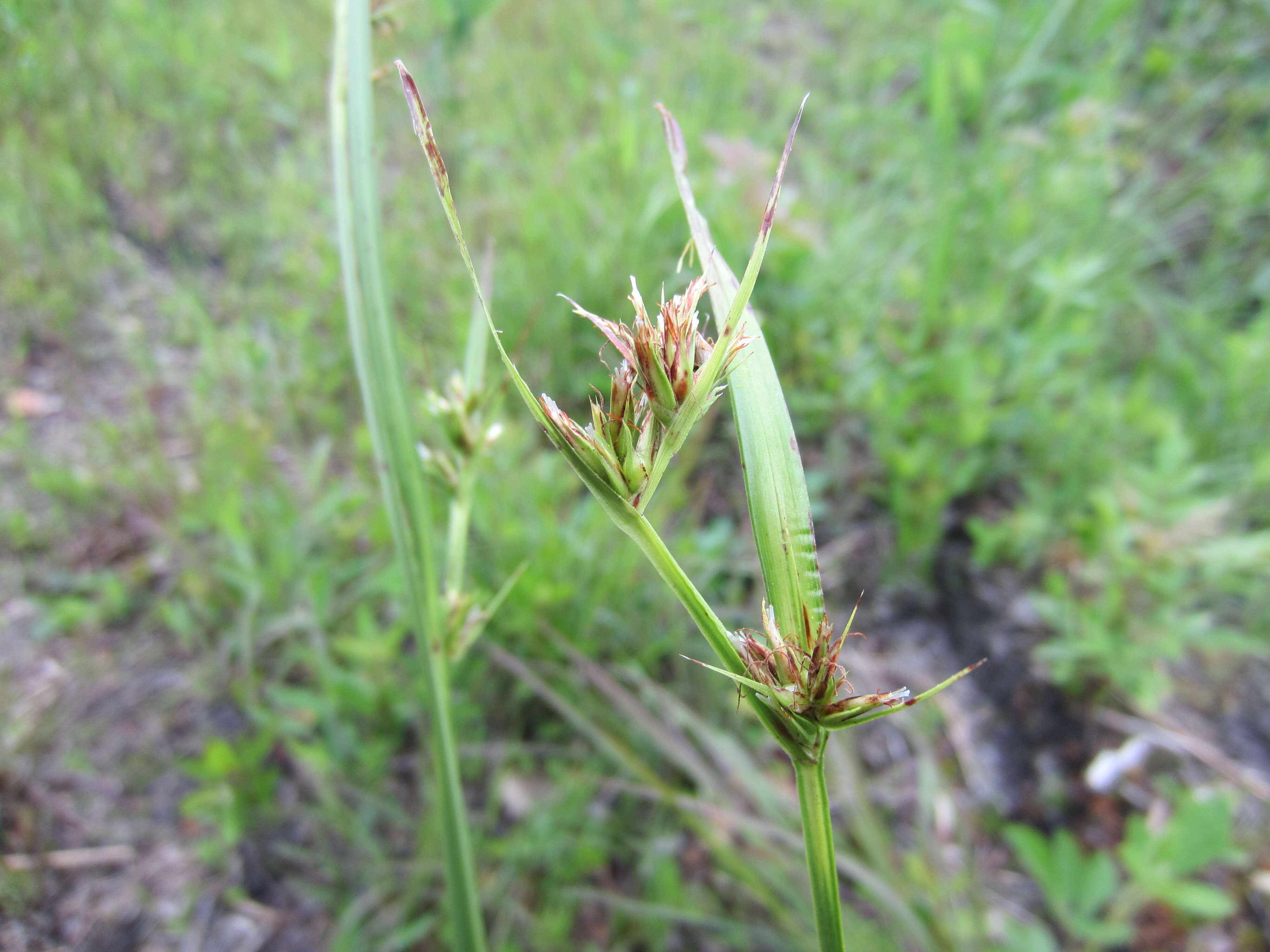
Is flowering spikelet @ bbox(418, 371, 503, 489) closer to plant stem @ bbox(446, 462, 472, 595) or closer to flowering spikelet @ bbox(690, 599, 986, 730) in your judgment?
plant stem @ bbox(446, 462, 472, 595)

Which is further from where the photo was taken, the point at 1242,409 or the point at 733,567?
the point at 1242,409

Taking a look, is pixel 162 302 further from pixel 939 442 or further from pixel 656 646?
pixel 939 442

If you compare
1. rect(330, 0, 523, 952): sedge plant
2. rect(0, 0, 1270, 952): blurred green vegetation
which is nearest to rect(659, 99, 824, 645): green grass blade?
rect(330, 0, 523, 952): sedge plant

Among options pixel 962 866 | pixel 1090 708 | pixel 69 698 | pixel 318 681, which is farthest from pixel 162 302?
pixel 1090 708

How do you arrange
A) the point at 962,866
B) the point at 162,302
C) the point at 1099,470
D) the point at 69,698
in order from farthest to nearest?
the point at 162,302 < the point at 1099,470 < the point at 69,698 < the point at 962,866

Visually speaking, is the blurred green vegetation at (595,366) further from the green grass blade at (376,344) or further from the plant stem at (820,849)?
the plant stem at (820,849)

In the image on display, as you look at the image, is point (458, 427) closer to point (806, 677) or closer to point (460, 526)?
point (460, 526)
